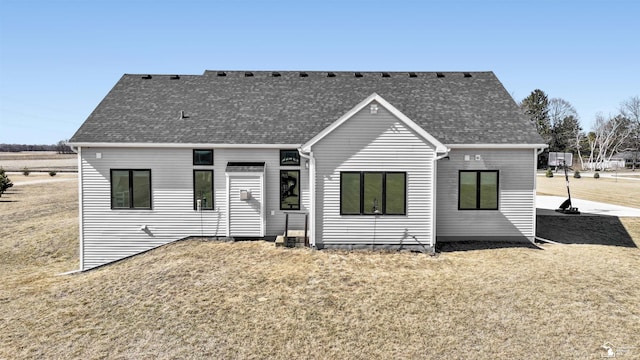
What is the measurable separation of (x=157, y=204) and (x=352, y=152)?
25.3 feet

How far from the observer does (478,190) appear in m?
14.2

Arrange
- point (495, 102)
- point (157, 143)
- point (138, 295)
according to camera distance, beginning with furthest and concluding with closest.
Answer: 1. point (495, 102)
2. point (157, 143)
3. point (138, 295)

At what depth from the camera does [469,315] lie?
8.82 m

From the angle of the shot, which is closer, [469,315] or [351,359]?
[351,359]

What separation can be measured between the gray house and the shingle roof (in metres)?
0.09

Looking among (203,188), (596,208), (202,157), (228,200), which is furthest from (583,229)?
(202,157)

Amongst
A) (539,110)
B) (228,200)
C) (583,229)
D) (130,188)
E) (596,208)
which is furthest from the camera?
(539,110)

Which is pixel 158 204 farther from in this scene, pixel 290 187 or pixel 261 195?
pixel 290 187

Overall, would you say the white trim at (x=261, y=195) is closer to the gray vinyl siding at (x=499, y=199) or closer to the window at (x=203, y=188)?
the window at (x=203, y=188)

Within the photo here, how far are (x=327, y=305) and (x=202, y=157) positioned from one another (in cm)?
793

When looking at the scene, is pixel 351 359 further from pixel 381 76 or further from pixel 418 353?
pixel 381 76

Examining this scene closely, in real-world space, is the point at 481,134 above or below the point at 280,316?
above

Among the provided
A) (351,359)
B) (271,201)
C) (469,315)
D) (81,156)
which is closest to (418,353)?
(351,359)

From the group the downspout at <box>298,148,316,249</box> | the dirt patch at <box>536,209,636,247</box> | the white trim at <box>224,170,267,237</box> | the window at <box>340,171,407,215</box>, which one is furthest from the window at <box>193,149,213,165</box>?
the dirt patch at <box>536,209,636,247</box>
